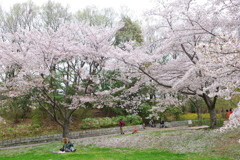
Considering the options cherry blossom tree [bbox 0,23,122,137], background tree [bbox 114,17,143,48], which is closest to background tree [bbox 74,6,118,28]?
background tree [bbox 114,17,143,48]

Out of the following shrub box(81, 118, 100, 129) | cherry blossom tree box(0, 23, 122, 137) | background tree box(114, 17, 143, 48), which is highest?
background tree box(114, 17, 143, 48)

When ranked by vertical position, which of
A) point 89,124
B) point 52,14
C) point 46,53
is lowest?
point 89,124

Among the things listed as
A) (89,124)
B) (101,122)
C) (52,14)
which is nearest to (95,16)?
(52,14)

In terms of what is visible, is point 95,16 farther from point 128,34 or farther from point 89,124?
point 89,124

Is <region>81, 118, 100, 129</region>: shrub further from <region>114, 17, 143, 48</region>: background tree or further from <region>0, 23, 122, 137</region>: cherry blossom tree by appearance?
<region>114, 17, 143, 48</region>: background tree

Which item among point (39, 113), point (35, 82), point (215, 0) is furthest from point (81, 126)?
point (215, 0)

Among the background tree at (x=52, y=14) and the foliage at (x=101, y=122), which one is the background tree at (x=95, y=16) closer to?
the background tree at (x=52, y=14)

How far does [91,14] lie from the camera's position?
22.2 m

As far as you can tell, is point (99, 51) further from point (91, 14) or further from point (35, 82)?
point (91, 14)

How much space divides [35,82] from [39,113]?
275 inches

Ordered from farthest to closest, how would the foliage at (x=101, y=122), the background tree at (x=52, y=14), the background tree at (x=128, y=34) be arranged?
the background tree at (x=128, y=34)
the background tree at (x=52, y=14)
the foliage at (x=101, y=122)

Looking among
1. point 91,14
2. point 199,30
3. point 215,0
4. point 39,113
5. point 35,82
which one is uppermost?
point 91,14

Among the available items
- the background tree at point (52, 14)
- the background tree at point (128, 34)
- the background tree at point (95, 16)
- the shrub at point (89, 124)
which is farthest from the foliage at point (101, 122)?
the background tree at point (95, 16)

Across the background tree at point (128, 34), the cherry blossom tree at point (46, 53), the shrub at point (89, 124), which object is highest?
the background tree at point (128, 34)
